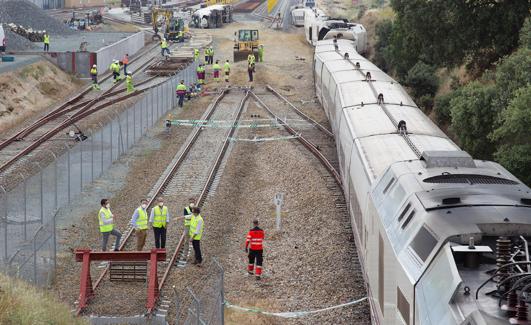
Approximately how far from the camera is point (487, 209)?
1141cm

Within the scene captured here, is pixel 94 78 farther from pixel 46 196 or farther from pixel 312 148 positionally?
pixel 46 196

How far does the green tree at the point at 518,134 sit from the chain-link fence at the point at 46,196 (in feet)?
36.5

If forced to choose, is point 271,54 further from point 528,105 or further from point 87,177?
point 528,105

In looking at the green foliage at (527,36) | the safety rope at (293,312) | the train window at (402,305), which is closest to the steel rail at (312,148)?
the green foliage at (527,36)

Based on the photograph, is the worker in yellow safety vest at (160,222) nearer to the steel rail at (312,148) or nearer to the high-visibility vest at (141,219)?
the high-visibility vest at (141,219)

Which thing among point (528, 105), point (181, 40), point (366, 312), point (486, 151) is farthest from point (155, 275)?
point (181, 40)

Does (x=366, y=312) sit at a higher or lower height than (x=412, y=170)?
lower

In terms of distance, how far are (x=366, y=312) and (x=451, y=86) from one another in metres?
21.6

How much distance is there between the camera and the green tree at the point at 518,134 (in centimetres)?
2078

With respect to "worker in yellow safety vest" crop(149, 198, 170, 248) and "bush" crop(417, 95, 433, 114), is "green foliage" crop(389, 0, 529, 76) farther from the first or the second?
"worker in yellow safety vest" crop(149, 198, 170, 248)

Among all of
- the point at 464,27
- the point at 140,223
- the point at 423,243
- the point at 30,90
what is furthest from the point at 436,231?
the point at 30,90

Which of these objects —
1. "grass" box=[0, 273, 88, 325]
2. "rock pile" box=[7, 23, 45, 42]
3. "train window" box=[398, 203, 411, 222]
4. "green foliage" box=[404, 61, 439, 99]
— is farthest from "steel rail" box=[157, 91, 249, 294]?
"rock pile" box=[7, 23, 45, 42]

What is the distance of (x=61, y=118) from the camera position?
39.4 meters

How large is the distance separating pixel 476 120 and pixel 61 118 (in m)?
21.1
